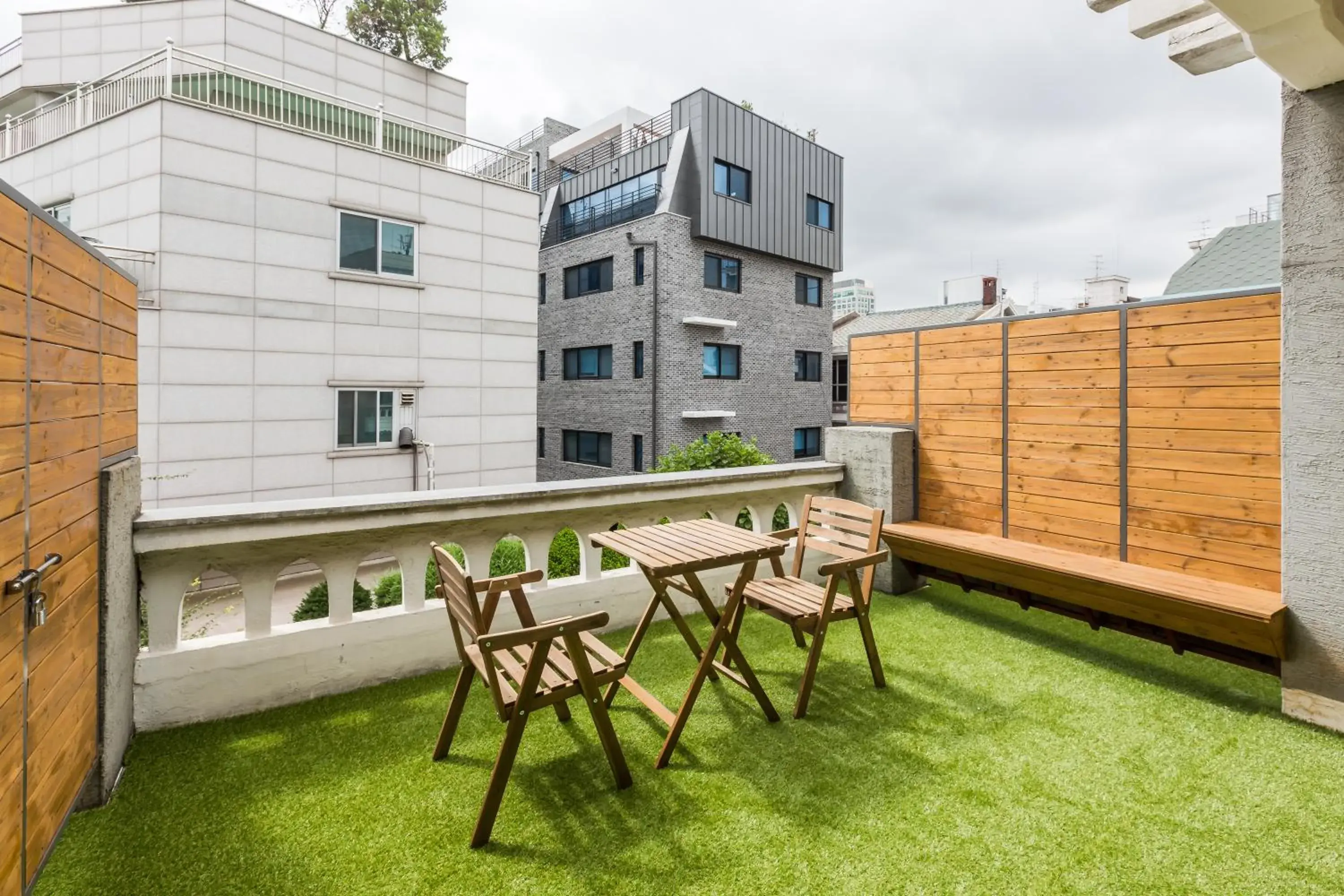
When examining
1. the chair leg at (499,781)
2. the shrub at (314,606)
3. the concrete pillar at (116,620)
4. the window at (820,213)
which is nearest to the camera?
the chair leg at (499,781)

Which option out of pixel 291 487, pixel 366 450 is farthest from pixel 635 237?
pixel 291 487

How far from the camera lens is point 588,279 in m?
20.7

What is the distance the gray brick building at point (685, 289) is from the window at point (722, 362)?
5 centimetres

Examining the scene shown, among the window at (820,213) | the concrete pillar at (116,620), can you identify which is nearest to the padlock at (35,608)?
the concrete pillar at (116,620)

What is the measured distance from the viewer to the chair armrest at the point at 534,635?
2369 millimetres

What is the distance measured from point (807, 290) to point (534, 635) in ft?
69.8

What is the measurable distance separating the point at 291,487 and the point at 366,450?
4.30ft

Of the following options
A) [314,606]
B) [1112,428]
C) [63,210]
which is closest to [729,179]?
[63,210]

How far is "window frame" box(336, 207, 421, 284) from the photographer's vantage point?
1073 cm

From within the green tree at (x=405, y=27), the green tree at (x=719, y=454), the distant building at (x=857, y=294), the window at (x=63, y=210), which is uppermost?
the distant building at (x=857, y=294)

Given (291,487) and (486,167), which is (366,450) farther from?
(486,167)

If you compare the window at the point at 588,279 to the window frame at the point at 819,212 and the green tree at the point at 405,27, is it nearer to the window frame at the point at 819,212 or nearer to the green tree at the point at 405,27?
the green tree at the point at 405,27

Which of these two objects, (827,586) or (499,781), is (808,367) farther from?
(499,781)

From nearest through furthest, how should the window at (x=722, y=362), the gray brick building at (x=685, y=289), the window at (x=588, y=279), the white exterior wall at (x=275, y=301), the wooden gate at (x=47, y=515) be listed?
the wooden gate at (x=47, y=515)
the white exterior wall at (x=275, y=301)
the gray brick building at (x=685, y=289)
the window at (x=722, y=362)
the window at (x=588, y=279)
